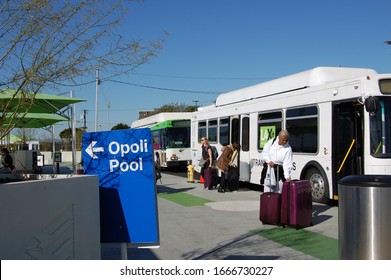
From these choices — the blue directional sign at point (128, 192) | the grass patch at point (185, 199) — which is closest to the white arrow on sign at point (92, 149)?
the blue directional sign at point (128, 192)

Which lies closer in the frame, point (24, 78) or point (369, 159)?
point (24, 78)

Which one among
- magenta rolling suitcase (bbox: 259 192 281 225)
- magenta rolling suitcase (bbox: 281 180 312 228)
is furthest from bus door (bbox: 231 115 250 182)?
magenta rolling suitcase (bbox: 281 180 312 228)

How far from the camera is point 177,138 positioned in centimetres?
2741

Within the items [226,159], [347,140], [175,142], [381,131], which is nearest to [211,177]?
A: [226,159]

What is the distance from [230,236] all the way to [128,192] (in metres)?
3.49

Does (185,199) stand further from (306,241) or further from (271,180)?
(306,241)

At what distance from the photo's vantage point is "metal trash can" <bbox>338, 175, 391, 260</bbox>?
4641mm

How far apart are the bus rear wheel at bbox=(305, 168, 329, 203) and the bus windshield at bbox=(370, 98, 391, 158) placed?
162 cm

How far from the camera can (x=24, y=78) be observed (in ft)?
13.2

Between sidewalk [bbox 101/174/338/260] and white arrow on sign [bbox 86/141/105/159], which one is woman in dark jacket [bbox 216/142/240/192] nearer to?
sidewalk [bbox 101/174/338/260]

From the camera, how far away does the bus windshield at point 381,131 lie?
10375mm

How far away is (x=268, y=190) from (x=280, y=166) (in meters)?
0.59

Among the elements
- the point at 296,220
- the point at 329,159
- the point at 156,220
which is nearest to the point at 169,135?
the point at 329,159
